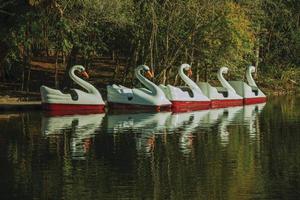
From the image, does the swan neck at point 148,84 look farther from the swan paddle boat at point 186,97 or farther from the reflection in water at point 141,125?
the reflection in water at point 141,125

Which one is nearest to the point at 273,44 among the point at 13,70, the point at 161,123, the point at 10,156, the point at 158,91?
the point at 13,70

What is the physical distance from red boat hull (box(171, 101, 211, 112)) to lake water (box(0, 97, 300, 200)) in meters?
6.02

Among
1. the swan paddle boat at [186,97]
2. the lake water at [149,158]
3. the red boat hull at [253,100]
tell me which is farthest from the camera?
the red boat hull at [253,100]

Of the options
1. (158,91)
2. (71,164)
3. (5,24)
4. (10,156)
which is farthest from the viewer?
(5,24)

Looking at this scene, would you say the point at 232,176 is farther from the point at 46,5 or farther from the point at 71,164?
the point at 46,5

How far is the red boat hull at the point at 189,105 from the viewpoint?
38.2 m

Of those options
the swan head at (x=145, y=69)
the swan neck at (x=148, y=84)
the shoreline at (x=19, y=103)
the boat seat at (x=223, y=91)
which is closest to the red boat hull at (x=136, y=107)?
the swan neck at (x=148, y=84)

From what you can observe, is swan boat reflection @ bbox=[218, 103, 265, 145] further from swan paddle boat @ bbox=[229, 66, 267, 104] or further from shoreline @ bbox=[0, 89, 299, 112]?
shoreline @ bbox=[0, 89, 299, 112]

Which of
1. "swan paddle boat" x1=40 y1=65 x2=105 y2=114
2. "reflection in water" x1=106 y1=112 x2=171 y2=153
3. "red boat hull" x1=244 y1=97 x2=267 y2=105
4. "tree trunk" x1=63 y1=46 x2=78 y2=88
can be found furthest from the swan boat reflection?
"tree trunk" x1=63 y1=46 x2=78 y2=88

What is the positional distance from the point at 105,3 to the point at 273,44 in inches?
963

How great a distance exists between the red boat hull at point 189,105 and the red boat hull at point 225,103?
1.05 metres

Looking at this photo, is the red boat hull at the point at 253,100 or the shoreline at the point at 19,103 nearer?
the shoreline at the point at 19,103

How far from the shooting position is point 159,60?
149 feet

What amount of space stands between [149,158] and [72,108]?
16646mm
